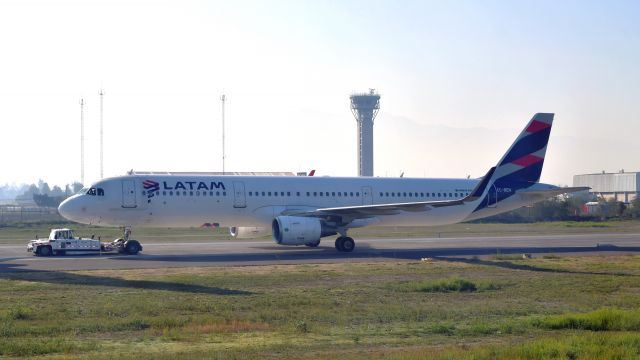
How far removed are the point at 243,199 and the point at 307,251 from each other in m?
4.22

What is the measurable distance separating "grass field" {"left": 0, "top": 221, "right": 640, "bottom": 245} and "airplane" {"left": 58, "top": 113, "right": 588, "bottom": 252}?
815cm

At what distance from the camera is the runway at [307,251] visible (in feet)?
117

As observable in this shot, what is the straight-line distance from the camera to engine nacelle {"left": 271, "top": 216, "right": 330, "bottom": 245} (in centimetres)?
4106

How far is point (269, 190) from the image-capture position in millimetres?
44656

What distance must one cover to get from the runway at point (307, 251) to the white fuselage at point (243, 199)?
5.48 ft

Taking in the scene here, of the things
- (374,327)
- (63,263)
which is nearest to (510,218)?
(63,263)

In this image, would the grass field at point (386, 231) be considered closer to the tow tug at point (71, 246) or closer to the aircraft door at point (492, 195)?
the tow tug at point (71, 246)

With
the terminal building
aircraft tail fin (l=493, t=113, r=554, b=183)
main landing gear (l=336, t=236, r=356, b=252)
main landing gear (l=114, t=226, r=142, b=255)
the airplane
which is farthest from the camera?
the terminal building

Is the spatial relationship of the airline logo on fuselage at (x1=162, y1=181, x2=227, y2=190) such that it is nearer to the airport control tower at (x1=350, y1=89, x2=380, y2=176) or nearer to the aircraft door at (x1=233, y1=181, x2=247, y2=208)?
the aircraft door at (x1=233, y1=181, x2=247, y2=208)

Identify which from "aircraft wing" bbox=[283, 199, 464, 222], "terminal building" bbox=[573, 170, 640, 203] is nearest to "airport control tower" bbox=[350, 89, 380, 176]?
"terminal building" bbox=[573, 170, 640, 203]

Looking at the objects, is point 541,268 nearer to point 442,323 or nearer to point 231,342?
point 442,323

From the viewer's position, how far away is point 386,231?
210 feet

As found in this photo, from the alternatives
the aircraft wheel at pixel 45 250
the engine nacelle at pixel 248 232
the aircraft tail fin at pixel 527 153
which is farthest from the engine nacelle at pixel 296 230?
the aircraft tail fin at pixel 527 153

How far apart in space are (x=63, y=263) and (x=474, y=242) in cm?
2500
